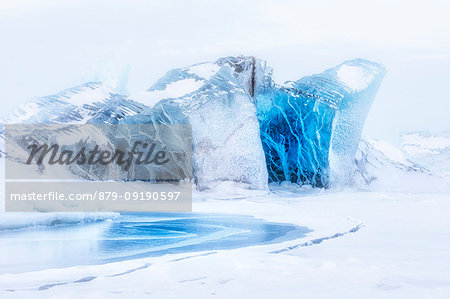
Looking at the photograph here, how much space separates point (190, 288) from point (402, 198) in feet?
18.1

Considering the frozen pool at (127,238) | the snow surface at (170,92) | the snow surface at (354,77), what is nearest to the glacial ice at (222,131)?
A: the snow surface at (170,92)

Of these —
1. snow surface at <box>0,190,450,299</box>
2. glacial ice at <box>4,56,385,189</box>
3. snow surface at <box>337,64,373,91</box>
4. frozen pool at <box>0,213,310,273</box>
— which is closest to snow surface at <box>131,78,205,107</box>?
glacial ice at <box>4,56,385,189</box>

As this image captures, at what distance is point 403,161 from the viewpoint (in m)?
10.8

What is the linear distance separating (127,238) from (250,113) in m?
4.57

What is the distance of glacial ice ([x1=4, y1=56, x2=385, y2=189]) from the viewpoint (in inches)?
316

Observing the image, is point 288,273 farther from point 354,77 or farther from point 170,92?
point 354,77

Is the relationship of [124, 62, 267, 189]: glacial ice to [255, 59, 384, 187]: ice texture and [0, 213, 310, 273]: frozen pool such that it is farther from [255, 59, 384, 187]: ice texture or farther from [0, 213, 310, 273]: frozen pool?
[0, 213, 310, 273]: frozen pool

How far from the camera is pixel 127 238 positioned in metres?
A: 3.74

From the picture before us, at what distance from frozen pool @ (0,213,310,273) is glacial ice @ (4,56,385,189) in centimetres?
302

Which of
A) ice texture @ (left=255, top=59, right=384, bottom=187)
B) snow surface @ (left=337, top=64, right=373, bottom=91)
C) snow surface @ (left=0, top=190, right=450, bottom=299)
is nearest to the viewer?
snow surface @ (left=0, top=190, right=450, bottom=299)

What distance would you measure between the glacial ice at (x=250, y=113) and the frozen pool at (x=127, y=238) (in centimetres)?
302

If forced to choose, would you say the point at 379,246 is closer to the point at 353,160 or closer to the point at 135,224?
the point at 135,224

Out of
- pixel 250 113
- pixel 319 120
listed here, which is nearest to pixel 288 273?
pixel 250 113

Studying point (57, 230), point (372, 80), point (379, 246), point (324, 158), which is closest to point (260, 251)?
point (379, 246)
